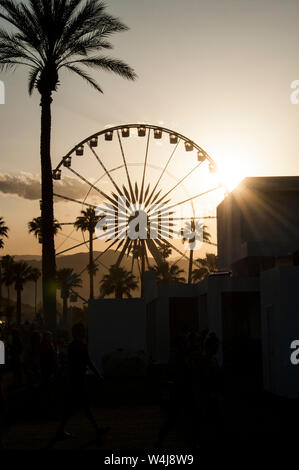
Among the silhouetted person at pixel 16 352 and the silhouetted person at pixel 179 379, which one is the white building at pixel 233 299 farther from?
A: the silhouetted person at pixel 179 379

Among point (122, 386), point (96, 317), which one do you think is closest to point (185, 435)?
point (122, 386)

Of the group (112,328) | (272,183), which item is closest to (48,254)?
(112,328)

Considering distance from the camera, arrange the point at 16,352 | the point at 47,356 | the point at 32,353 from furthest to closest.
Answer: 1. the point at 16,352
2. the point at 32,353
3. the point at 47,356

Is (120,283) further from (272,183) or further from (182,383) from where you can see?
(182,383)

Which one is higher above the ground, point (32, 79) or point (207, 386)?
point (32, 79)

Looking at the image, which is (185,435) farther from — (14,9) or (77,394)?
(14,9)

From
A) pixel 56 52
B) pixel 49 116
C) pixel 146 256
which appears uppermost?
pixel 56 52

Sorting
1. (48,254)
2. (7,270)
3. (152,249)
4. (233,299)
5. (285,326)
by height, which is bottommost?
(285,326)

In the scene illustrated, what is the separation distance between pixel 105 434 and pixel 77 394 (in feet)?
3.82

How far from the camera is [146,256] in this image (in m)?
47.8

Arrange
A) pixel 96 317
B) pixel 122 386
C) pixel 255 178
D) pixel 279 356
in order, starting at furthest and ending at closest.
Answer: pixel 96 317, pixel 255 178, pixel 122 386, pixel 279 356

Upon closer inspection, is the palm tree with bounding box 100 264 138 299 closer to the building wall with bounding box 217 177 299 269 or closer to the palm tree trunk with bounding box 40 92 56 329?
the building wall with bounding box 217 177 299 269

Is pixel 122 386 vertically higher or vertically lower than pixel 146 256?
lower

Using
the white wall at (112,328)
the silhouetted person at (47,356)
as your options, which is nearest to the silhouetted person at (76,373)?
the silhouetted person at (47,356)
